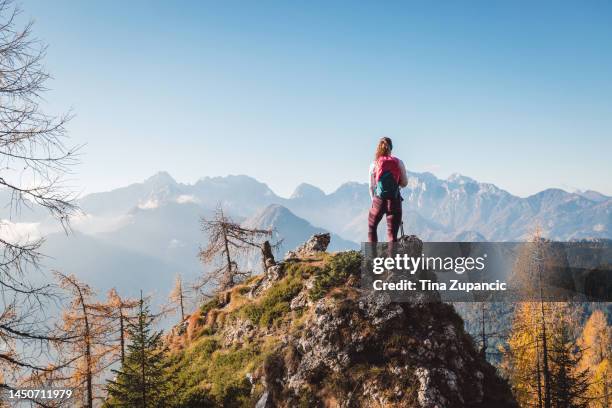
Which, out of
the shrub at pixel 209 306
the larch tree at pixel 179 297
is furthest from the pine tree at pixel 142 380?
the larch tree at pixel 179 297

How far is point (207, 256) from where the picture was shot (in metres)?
31.3

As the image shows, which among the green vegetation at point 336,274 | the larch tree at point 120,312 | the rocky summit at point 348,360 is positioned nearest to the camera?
the rocky summit at point 348,360

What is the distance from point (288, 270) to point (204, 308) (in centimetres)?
660

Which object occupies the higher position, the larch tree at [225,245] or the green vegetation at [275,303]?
the larch tree at [225,245]

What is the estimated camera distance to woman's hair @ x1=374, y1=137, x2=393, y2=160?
13789mm

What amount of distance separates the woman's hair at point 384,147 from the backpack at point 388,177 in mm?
212

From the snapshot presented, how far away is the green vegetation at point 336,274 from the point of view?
1775cm

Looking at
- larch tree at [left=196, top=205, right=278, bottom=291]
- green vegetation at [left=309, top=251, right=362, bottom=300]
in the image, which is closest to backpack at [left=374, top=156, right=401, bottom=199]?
green vegetation at [left=309, top=251, right=362, bottom=300]

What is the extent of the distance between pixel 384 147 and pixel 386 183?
124cm

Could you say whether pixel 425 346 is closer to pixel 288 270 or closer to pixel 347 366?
pixel 347 366

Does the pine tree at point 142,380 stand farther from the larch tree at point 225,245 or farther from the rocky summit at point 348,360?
the larch tree at point 225,245

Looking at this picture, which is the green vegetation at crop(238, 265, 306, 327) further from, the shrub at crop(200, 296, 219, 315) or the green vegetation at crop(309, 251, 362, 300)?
the shrub at crop(200, 296, 219, 315)

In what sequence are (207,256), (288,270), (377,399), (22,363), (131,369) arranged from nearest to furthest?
(22,363), (377,399), (131,369), (288,270), (207,256)

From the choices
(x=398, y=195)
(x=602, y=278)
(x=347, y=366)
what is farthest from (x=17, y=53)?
(x=602, y=278)
